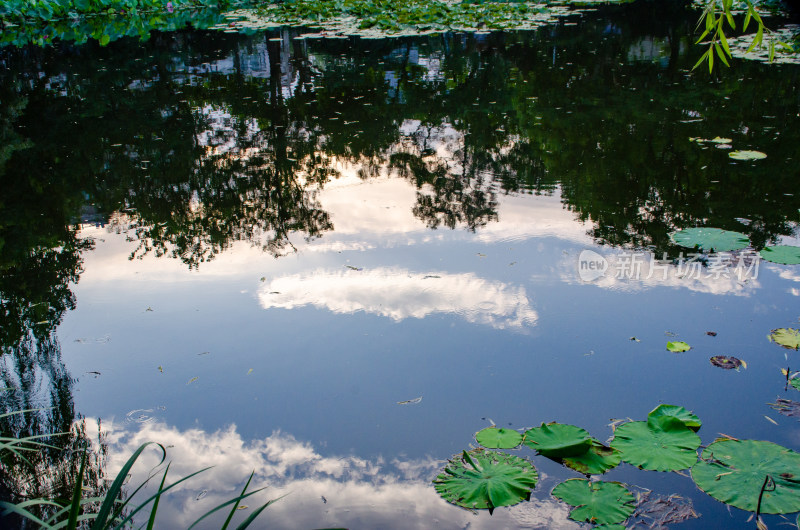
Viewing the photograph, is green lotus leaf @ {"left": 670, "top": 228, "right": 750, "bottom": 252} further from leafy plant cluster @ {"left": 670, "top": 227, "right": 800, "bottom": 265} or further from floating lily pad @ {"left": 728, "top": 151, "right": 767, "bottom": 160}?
floating lily pad @ {"left": 728, "top": 151, "right": 767, "bottom": 160}

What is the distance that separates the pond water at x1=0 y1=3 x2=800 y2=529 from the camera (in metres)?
2.75

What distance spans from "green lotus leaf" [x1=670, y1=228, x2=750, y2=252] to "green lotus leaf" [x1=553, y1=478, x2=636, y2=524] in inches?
93.6

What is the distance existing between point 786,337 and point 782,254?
40.7 inches

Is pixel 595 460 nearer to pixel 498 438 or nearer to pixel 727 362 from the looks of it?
pixel 498 438

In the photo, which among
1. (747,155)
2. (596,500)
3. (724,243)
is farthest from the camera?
(747,155)

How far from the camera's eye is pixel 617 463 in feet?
8.21

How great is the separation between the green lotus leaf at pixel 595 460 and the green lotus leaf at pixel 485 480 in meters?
0.16

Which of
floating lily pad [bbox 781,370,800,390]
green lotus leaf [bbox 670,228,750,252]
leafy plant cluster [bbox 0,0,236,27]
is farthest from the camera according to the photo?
leafy plant cluster [bbox 0,0,236,27]

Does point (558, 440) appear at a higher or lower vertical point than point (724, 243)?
lower

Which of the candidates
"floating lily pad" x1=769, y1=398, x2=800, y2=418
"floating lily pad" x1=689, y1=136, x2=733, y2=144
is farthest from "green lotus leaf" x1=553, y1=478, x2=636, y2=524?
"floating lily pad" x1=689, y1=136, x2=733, y2=144

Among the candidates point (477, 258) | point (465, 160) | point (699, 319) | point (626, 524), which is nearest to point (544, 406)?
point (626, 524)

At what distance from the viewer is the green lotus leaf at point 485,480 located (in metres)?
2.39

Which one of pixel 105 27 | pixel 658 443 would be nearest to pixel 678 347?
pixel 658 443

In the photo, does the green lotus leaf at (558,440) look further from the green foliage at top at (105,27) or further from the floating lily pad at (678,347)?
the green foliage at top at (105,27)
